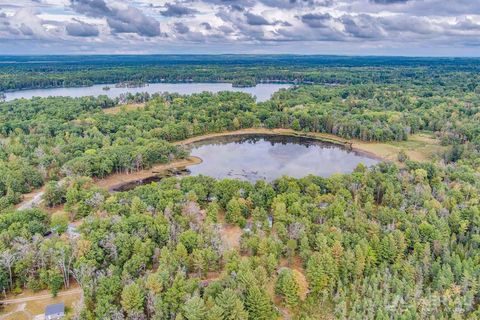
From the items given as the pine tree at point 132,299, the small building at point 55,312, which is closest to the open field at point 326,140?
the small building at point 55,312

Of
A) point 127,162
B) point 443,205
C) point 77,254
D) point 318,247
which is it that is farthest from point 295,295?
point 127,162

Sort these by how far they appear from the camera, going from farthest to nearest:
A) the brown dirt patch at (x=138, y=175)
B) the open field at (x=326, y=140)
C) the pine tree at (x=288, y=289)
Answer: the open field at (x=326, y=140) → the brown dirt patch at (x=138, y=175) → the pine tree at (x=288, y=289)

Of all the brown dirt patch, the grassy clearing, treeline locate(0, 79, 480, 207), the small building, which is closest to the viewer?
the small building

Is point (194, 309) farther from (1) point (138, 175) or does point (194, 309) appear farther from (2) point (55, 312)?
(1) point (138, 175)

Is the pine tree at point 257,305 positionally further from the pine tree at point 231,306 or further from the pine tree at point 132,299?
the pine tree at point 132,299

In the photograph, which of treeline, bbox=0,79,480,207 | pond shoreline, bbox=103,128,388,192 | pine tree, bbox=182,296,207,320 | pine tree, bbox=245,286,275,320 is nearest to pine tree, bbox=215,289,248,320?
pine tree, bbox=245,286,275,320

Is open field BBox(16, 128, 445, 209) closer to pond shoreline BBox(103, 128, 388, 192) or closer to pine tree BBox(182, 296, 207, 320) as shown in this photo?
pond shoreline BBox(103, 128, 388, 192)
